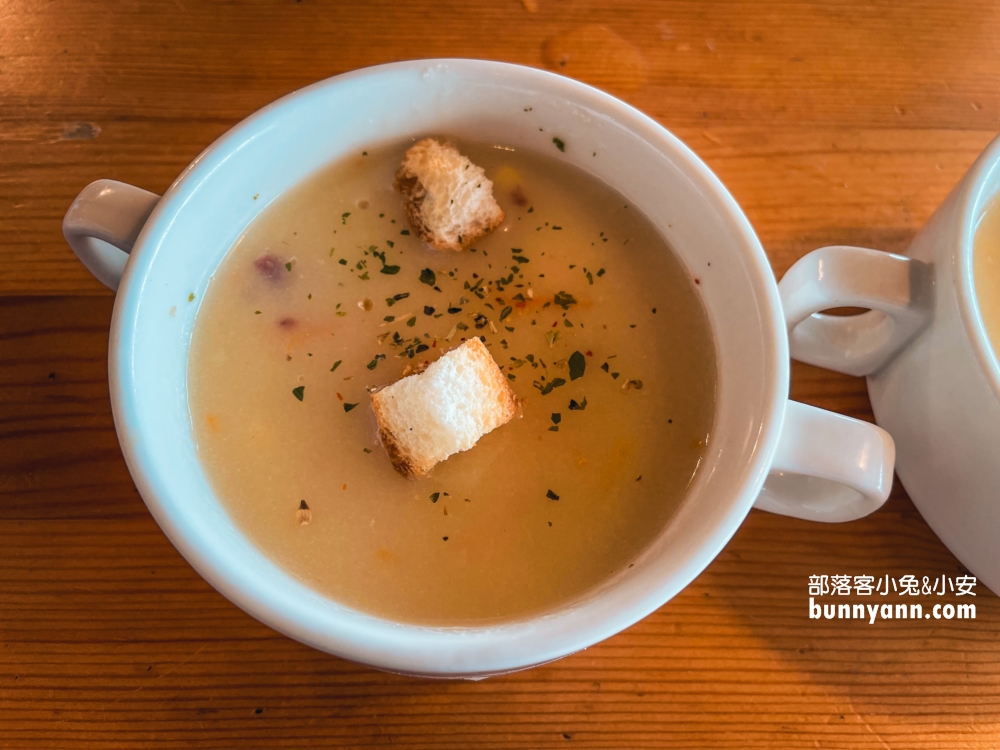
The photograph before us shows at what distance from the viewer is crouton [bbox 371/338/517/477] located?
27.4 inches

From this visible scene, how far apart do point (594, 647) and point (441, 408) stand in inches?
15.2

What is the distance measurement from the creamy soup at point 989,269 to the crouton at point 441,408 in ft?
2.12

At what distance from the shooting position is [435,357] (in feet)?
2.60

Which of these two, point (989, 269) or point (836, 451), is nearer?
point (836, 451)

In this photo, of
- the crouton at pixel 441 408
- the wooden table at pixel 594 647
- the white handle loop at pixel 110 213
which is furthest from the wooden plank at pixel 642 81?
the crouton at pixel 441 408

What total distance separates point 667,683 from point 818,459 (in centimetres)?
37

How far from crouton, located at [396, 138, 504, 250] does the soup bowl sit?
0.06m

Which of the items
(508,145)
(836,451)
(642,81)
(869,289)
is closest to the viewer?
(836,451)

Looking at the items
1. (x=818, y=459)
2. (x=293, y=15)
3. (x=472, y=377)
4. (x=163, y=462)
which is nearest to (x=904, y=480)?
(x=818, y=459)

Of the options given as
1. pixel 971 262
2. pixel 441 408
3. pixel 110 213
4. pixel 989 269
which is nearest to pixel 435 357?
pixel 441 408

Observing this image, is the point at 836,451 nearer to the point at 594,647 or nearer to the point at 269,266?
the point at 594,647

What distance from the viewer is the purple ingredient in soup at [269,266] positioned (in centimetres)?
82

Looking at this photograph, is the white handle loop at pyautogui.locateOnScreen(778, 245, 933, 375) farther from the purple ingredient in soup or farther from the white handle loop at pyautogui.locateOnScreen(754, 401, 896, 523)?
the purple ingredient in soup

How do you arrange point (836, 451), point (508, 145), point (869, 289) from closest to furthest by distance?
point (836, 451) → point (869, 289) → point (508, 145)
